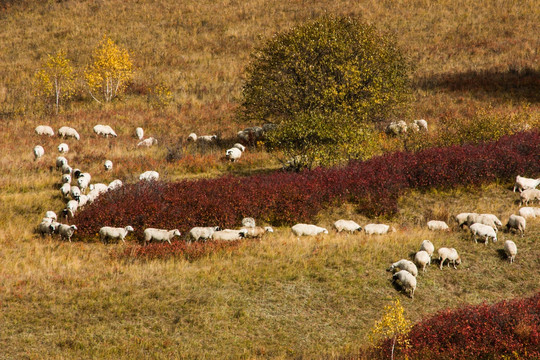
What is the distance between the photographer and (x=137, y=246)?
58.4 feet

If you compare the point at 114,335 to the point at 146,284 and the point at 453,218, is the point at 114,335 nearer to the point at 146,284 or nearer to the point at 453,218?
the point at 146,284

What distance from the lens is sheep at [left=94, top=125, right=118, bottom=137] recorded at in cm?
3369

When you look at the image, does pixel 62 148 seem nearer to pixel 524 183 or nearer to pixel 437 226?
pixel 437 226

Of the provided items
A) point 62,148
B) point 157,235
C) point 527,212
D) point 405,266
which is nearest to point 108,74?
point 62,148

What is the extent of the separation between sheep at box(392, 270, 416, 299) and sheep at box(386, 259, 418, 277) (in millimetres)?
492

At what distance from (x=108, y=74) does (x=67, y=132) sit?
42.5 ft

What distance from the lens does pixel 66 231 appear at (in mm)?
18641

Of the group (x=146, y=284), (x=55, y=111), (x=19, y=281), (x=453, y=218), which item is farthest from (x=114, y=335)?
(x=55, y=111)

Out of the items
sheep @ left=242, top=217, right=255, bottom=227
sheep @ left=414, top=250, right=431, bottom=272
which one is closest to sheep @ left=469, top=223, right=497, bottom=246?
sheep @ left=414, top=250, right=431, bottom=272

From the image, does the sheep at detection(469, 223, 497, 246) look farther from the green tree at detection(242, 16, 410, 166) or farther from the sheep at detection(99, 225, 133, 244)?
the sheep at detection(99, 225, 133, 244)

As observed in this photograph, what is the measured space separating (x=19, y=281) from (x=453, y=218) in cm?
1612

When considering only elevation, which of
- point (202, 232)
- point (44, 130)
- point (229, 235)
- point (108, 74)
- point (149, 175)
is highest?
point (108, 74)

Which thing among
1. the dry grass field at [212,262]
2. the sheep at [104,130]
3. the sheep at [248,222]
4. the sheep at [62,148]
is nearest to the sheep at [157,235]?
the dry grass field at [212,262]

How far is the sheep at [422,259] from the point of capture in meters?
15.8
